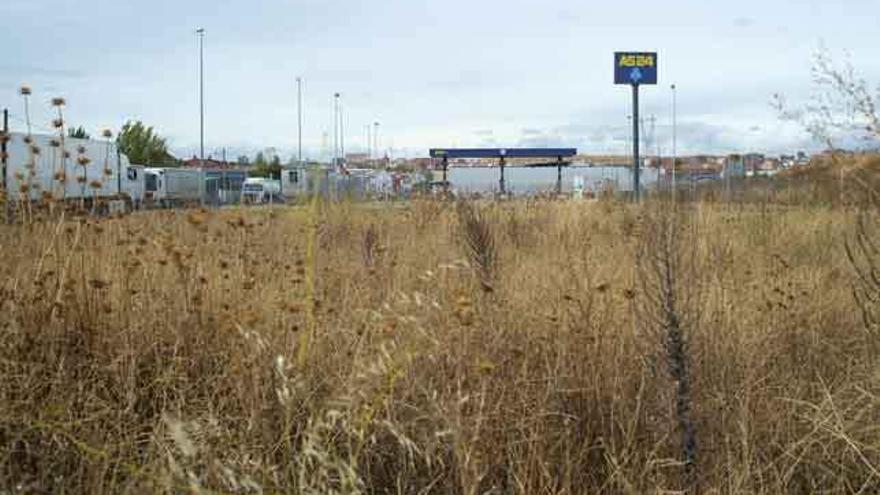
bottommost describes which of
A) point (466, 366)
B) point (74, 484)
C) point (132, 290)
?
point (74, 484)

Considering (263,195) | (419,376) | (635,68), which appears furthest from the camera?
Answer: (635,68)

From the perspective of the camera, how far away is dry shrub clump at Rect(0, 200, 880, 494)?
2.69 meters

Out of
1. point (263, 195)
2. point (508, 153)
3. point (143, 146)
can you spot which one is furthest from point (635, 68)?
point (143, 146)

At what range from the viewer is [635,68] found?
19328 millimetres

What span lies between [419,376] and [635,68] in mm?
17533

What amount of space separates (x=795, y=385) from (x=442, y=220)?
18.4 ft

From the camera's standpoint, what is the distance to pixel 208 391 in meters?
3.34

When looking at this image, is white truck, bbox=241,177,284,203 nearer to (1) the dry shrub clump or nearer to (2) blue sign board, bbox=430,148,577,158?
(1) the dry shrub clump

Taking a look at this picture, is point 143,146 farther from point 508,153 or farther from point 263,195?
point 263,195

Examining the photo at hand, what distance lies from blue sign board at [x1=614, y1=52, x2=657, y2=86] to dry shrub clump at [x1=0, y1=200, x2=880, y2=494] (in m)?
15.1

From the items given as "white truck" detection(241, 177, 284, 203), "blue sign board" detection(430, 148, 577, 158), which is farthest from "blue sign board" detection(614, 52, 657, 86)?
"blue sign board" detection(430, 148, 577, 158)

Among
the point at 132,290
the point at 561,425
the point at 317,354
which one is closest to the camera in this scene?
the point at 561,425

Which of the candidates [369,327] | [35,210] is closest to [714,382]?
[369,327]

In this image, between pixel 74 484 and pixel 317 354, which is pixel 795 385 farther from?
pixel 74 484
